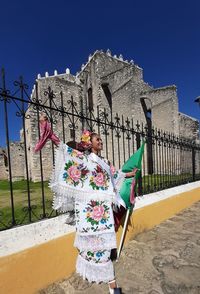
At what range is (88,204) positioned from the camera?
2344 mm

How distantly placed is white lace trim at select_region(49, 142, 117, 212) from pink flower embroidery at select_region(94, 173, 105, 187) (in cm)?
9

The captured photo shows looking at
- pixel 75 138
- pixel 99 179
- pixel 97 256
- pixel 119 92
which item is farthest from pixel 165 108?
pixel 97 256

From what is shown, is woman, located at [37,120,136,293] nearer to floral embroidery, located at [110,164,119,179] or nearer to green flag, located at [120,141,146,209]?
floral embroidery, located at [110,164,119,179]

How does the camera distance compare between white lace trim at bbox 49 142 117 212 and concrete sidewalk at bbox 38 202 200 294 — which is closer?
white lace trim at bbox 49 142 117 212

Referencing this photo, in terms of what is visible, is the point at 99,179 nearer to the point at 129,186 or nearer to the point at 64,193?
the point at 64,193

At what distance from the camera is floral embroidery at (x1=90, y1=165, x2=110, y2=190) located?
2.40 metres

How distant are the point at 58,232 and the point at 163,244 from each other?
1.88 meters


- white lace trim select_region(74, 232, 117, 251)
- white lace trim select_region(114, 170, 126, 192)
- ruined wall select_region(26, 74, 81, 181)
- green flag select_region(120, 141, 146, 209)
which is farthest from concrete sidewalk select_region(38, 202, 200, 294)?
ruined wall select_region(26, 74, 81, 181)

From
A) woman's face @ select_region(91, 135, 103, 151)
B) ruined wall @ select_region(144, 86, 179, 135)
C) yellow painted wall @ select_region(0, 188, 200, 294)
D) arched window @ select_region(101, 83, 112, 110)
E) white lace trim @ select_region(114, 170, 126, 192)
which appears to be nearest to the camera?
yellow painted wall @ select_region(0, 188, 200, 294)

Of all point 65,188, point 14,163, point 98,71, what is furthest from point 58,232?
point 14,163

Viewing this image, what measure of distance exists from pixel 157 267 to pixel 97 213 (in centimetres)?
136

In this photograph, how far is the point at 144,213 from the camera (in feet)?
14.0

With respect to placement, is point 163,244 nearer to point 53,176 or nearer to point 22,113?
point 53,176

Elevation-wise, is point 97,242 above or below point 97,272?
above
